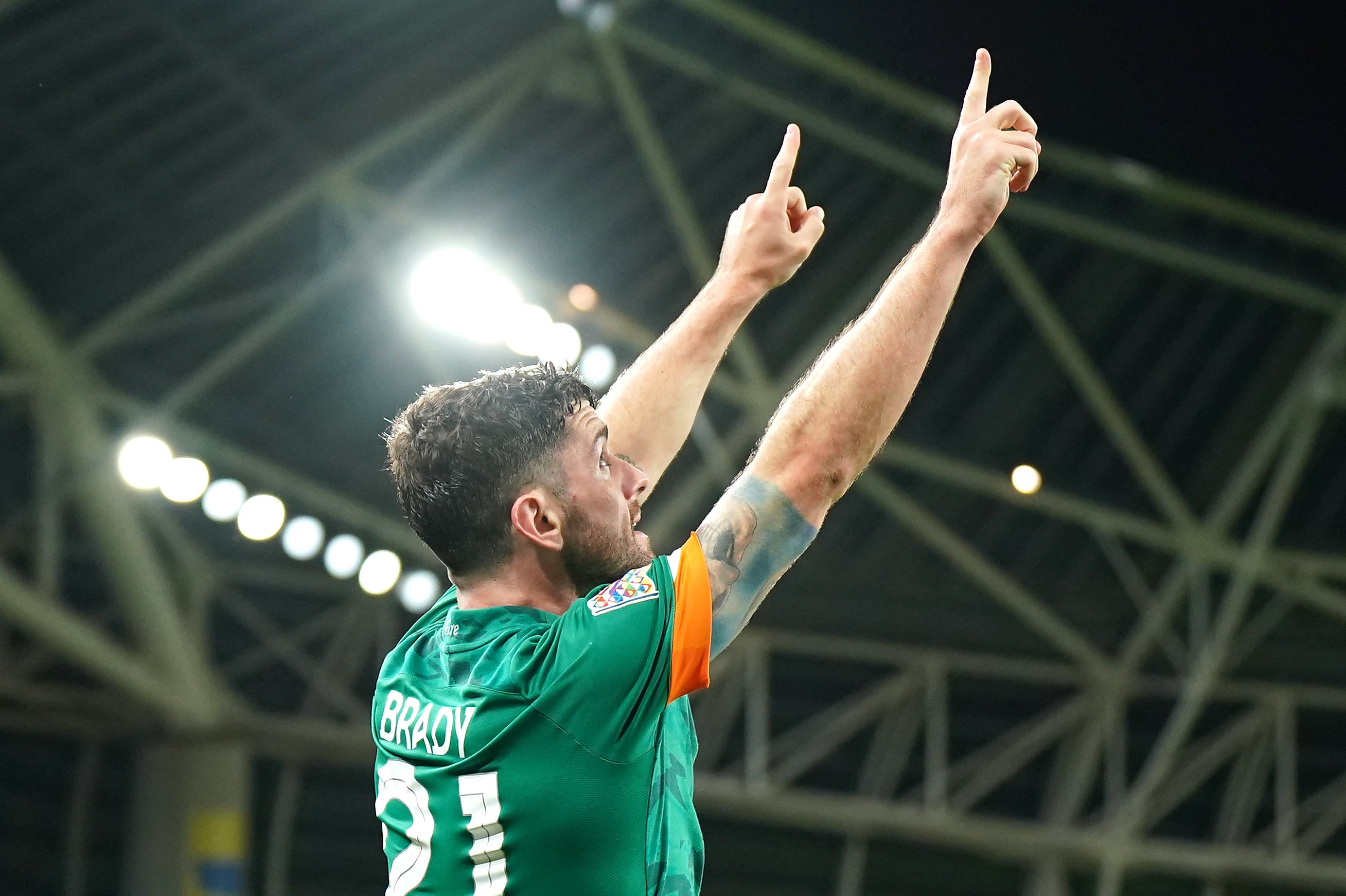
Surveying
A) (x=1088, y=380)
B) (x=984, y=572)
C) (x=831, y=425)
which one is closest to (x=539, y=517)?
(x=831, y=425)

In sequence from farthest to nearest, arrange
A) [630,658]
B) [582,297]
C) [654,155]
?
[582,297]
[654,155]
[630,658]

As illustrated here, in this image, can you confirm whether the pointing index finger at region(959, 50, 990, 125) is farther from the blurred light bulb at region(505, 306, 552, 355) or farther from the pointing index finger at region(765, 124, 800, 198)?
the blurred light bulb at region(505, 306, 552, 355)

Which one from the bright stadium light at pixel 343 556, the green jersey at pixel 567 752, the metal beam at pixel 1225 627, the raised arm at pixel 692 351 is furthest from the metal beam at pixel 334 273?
the green jersey at pixel 567 752

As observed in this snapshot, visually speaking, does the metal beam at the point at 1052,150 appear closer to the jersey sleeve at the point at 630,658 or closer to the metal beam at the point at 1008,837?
the metal beam at the point at 1008,837

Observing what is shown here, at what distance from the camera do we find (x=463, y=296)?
44.2 ft

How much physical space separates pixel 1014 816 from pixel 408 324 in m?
10.7

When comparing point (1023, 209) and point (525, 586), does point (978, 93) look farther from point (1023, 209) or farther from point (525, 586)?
point (1023, 209)

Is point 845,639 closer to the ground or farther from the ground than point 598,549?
farther from the ground

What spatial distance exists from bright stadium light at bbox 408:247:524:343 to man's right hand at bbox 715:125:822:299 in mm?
10154

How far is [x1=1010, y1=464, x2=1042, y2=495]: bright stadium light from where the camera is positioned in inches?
665

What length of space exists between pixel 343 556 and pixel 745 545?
13.3 metres

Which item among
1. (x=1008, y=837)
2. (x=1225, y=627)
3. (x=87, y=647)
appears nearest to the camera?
(x=87, y=647)

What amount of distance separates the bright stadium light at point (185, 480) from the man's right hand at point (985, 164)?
36.9 ft

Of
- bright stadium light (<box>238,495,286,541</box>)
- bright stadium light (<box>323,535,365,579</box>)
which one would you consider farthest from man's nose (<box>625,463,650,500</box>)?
bright stadium light (<box>323,535,365,579</box>)
